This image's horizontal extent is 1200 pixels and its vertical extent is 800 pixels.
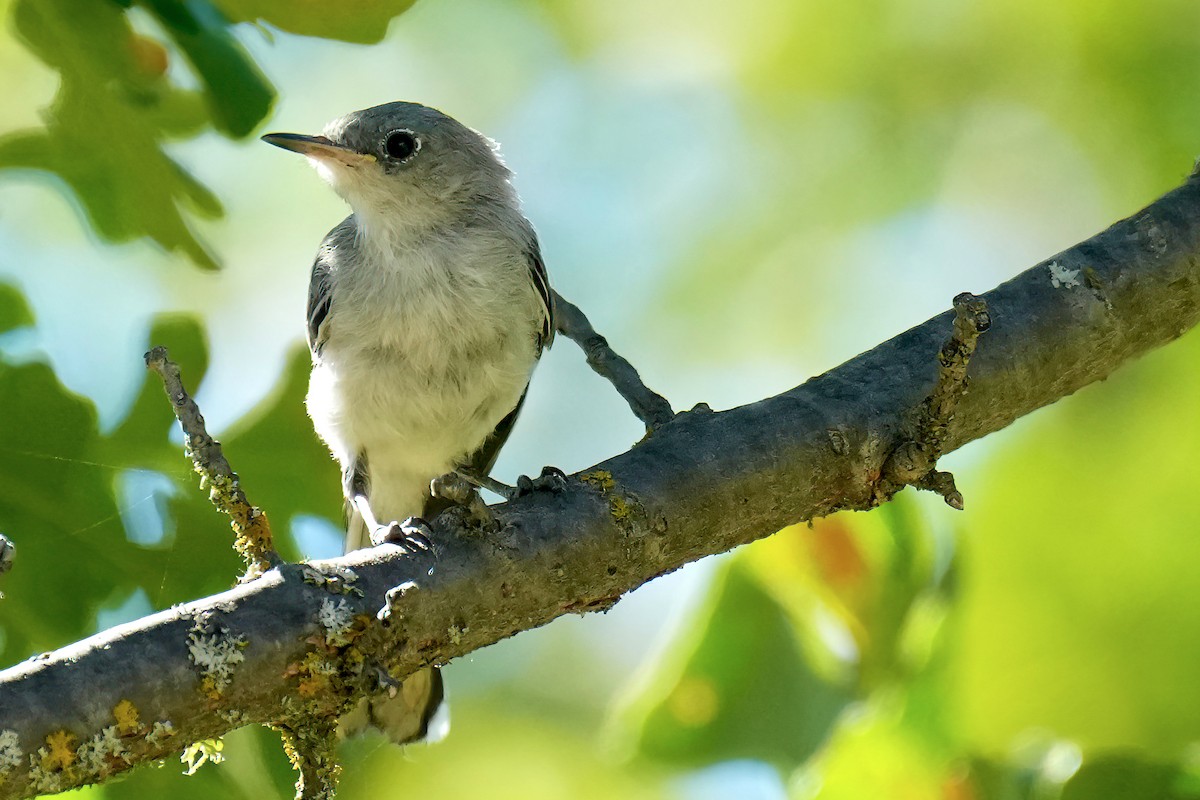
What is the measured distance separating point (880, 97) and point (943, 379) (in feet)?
7.47

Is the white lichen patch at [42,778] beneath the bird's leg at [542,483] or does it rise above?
beneath

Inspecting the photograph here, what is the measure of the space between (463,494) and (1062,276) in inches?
59.4

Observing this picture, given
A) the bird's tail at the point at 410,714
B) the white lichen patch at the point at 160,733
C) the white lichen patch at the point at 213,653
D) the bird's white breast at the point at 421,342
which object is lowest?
the white lichen patch at the point at 160,733

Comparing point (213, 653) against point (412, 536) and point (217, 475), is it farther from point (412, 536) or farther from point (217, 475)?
point (412, 536)

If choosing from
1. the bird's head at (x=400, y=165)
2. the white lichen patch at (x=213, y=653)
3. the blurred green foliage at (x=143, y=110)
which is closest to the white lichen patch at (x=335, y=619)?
the white lichen patch at (x=213, y=653)

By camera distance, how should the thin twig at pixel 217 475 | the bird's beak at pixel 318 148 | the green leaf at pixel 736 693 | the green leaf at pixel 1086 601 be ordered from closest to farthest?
the thin twig at pixel 217 475 → the green leaf at pixel 1086 601 → the green leaf at pixel 736 693 → the bird's beak at pixel 318 148

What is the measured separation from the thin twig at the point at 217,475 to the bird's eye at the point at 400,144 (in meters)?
2.08

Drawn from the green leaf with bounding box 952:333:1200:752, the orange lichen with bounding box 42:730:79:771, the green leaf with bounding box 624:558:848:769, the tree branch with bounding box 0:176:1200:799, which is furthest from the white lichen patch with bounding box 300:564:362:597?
the green leaf with bounding box 952:333:1200:752

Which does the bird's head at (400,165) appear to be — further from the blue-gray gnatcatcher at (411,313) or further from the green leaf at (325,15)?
the green leaf at (325,15)

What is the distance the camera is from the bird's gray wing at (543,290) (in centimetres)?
386

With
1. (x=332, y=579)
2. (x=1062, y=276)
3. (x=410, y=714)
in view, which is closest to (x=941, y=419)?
(x=1062, y=276)

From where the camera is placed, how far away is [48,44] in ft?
7.96

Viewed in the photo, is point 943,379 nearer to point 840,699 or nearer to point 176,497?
point 840,699

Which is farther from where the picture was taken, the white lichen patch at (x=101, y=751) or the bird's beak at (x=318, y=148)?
the bird's beak at (x=318, y=148)
